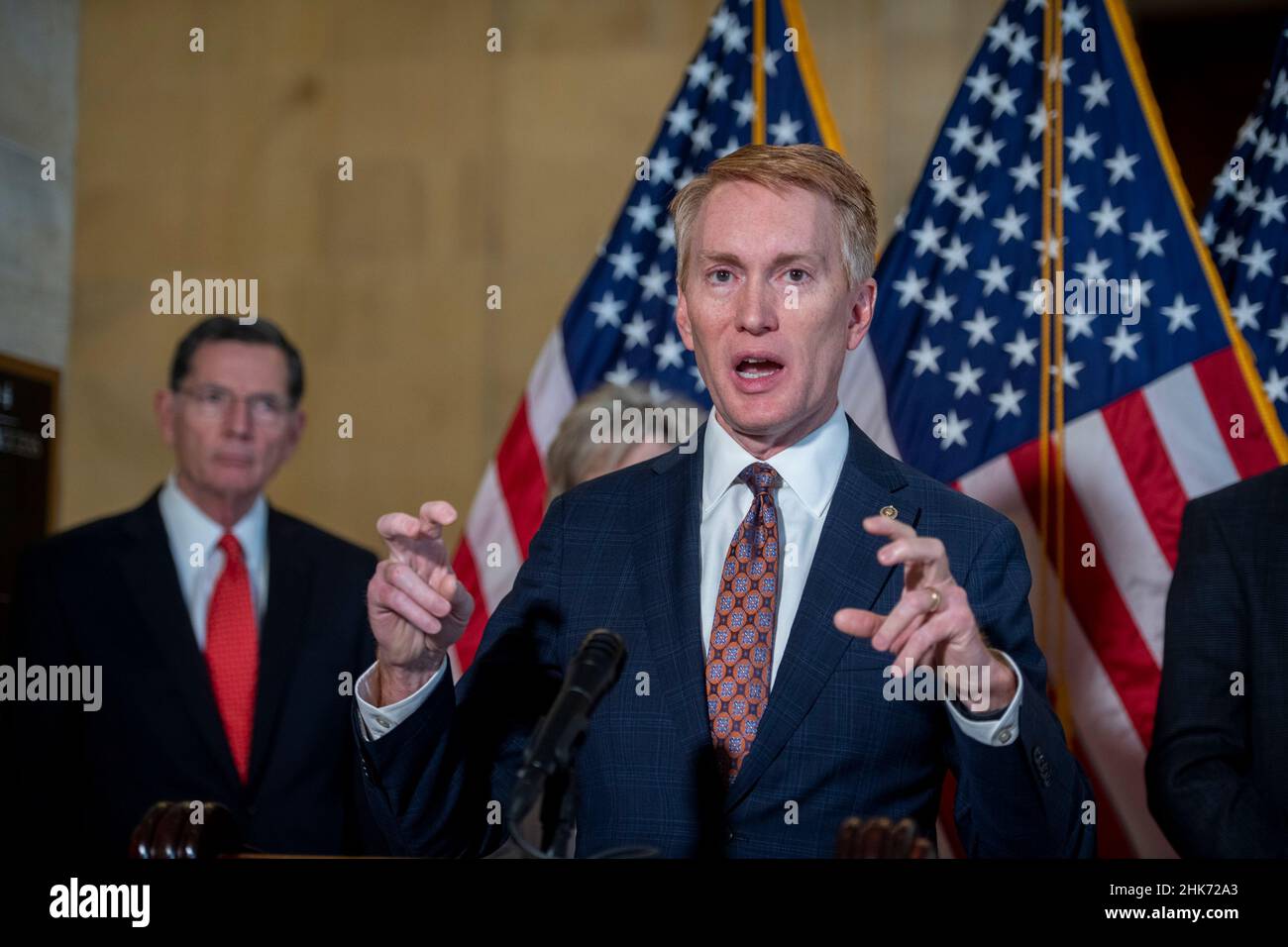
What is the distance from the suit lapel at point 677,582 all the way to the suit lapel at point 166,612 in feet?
5.43

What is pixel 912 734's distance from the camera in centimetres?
176

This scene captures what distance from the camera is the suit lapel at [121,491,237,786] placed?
10.5 feet

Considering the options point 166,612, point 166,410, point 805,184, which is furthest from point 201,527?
point 805,184

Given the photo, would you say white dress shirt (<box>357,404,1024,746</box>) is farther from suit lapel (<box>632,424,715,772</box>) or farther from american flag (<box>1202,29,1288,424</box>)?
american flag (<box>1202,29,1288,424</box>)

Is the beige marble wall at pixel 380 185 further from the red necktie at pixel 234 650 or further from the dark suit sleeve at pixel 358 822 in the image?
the dark suit sleeve at pixel 358 822

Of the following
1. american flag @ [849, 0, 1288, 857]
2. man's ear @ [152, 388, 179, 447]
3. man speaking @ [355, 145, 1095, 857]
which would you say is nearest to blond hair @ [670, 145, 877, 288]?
man speaking @ [355, 145, 1095, 857]

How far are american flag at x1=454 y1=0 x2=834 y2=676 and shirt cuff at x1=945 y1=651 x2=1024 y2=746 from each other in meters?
2.06

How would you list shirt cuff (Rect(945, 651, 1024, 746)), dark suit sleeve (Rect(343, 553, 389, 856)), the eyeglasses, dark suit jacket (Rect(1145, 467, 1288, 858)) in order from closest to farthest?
1. shirt cuff (Rect(945, 651, 1024, 746))
2. dark suit jacket (Rect(1145, 467, 1288, 858))
3. dark suit sleeve (Rect(343, 553, 389, 856))
4. the eyeglasses

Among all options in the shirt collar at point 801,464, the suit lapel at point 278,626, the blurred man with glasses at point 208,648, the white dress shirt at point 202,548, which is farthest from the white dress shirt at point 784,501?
the white dress shirt at point 202,548

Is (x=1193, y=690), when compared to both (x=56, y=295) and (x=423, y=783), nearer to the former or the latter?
(x=423, y=783)

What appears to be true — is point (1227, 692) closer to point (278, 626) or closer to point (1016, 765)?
point (1016, 765)

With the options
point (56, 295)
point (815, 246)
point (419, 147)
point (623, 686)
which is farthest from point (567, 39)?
point (623, 686)
